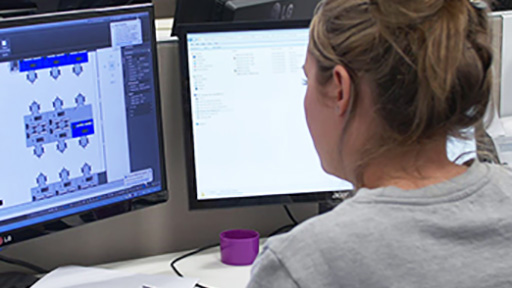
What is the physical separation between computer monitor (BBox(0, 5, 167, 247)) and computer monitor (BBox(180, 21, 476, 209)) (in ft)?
0.30

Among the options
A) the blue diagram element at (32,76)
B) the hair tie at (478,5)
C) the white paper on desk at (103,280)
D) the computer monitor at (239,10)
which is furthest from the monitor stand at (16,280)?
the hair tie at (478,5)

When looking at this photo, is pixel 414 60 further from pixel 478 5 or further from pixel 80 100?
pixel 80 100

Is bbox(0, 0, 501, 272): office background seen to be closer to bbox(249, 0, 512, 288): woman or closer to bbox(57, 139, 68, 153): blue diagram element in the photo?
bbox(57, 139, 68, 153): blue diagram element

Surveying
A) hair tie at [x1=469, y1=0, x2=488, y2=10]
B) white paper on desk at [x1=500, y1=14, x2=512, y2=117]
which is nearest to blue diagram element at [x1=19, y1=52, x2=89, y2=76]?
hair tie at [x1=469, y1=0, x2=488, y2=10]

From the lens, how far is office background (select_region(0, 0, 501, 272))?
1418 mm

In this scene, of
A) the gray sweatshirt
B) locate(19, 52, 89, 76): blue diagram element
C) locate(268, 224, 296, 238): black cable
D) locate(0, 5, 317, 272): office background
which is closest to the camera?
the gray sweatshirt

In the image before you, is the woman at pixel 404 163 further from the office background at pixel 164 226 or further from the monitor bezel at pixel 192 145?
the office background at pixel 164 226

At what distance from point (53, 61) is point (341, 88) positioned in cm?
54

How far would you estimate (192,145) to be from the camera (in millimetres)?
1414

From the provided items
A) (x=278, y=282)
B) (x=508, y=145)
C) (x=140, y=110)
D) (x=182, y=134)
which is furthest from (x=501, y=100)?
(x=278, y=282)

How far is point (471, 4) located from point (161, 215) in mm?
826

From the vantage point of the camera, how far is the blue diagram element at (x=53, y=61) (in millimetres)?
1164

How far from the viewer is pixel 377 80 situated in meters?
0.86

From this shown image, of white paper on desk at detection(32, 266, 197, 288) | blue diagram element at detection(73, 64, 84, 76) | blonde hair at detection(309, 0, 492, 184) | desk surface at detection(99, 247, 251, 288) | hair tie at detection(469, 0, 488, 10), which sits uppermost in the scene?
hair tie at detection(469, 0, 488, 10)
